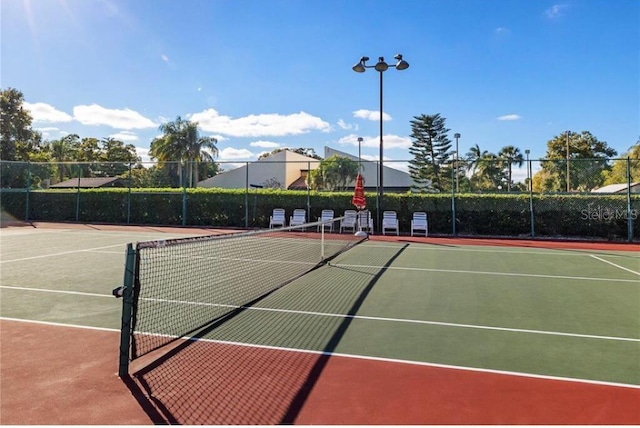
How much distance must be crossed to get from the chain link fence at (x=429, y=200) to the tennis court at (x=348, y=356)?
992 cm

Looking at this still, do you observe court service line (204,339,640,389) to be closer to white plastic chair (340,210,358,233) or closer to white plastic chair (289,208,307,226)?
white plastic chair (340,210,358,233)

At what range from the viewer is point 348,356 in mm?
4008

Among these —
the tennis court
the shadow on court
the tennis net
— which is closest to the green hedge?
the tennis net

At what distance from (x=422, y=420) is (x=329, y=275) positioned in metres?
5.42

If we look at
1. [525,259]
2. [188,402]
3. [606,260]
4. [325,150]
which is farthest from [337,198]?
[325,150]

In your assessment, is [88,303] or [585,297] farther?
[585,297]

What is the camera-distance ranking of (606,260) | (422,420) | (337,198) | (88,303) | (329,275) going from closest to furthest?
(422,420) → (88,303) → (329,275) → (606,260) → (337,198)

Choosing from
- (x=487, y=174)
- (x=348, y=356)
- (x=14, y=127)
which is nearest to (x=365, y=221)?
(x=487, y=174)

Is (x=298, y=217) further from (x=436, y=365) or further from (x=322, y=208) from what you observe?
(x=436, y=365)

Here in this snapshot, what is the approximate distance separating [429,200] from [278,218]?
23.1 ft

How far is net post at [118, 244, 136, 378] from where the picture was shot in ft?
11.8

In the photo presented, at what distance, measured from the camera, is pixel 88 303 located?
19.2 ft

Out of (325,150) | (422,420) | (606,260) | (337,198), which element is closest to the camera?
(422,420)

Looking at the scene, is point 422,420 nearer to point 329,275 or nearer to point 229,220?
point 329,275
